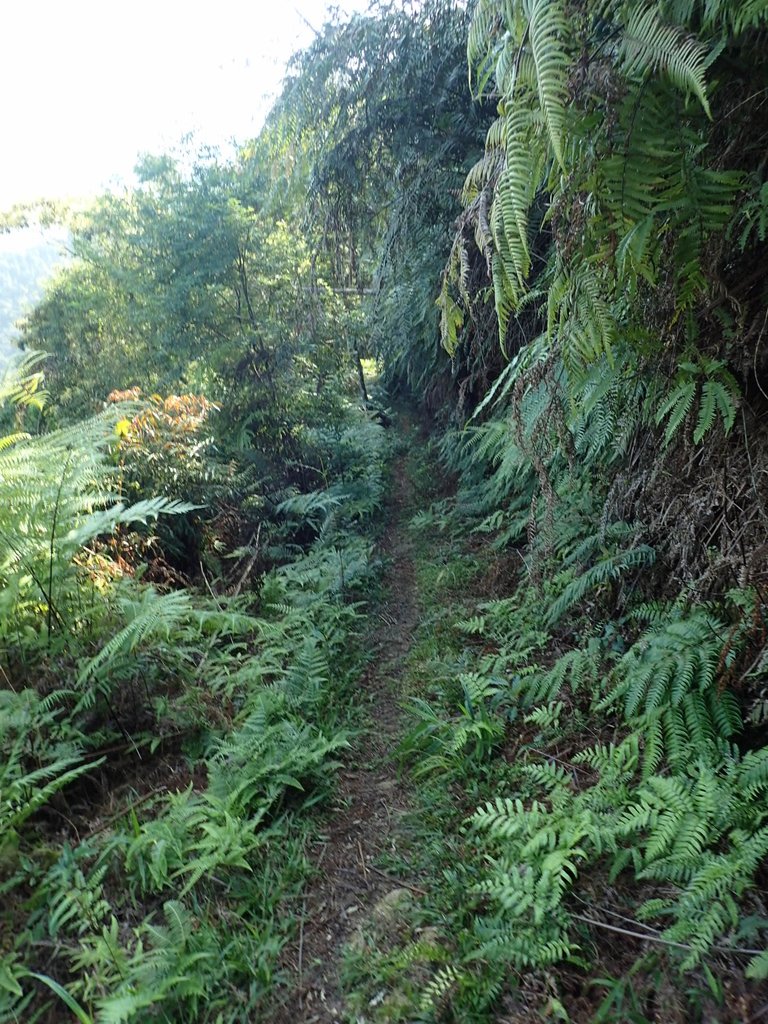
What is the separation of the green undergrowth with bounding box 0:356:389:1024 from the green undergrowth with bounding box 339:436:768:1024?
54 centimetres

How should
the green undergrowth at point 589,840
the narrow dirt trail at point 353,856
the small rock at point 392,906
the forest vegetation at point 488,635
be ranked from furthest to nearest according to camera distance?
the small rock at point 392,906
the narrow dirt trail at point 353,856
the forest vegetation at point 488,635
the green undergrowth at point 589,840

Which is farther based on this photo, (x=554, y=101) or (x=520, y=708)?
(x=520, y=708)

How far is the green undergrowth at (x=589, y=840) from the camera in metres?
1.77

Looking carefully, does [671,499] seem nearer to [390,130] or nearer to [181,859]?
[181,859]

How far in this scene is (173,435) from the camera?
6.05 meters

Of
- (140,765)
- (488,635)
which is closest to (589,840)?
(488,635)

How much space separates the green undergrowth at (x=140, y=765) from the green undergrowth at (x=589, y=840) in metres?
0.54

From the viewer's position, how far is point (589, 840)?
219cm

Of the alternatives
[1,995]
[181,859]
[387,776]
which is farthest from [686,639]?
[1,995]

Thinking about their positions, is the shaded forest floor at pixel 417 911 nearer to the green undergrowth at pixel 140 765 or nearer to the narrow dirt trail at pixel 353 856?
the narrow dirt trail at pixel 353 856

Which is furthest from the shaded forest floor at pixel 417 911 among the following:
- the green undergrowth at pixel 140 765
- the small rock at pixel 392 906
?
the green undergrowth at pixel 140 765

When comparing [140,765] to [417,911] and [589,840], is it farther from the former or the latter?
[589,840]

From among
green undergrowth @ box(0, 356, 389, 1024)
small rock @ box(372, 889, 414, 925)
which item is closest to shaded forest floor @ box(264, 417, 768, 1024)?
small rock @ box(372, 889, 414, 925)

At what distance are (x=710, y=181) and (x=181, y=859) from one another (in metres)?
3.24
